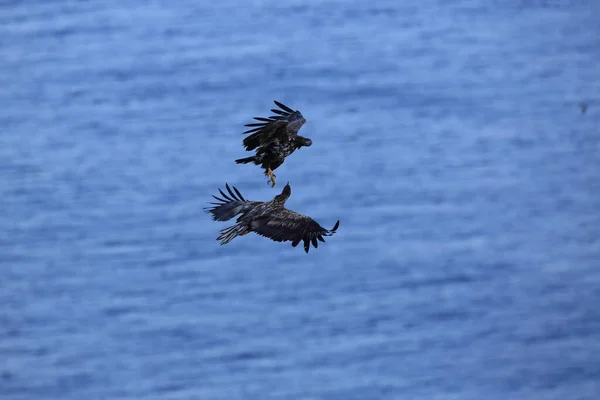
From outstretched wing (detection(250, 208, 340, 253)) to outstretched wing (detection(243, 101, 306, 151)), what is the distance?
131 mm

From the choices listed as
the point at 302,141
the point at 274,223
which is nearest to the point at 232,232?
the point at 274,223

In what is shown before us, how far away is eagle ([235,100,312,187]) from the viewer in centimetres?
150

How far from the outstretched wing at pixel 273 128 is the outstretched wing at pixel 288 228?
0.13 meters

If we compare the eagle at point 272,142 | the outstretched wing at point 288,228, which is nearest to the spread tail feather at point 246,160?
the eagle at point 272,142

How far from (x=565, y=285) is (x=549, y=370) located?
20.6 inches

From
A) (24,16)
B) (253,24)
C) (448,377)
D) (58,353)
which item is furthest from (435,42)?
(58,353)

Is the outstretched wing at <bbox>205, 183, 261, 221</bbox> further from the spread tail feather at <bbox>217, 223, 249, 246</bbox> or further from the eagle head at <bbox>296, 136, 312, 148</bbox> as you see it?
the eagle head at <bbox>296, 136, 312, 148</bbox>

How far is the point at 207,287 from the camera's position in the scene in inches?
221

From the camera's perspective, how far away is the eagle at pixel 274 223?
60.7 inches

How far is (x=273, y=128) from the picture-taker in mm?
1568

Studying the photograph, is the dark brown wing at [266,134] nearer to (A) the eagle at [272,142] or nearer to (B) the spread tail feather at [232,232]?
(A) the eagle at [272,142]

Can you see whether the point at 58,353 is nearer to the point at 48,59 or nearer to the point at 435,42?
the point at 48,59

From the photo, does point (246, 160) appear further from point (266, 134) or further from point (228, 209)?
point (228, 209)

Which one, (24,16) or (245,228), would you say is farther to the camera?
(24,16)
